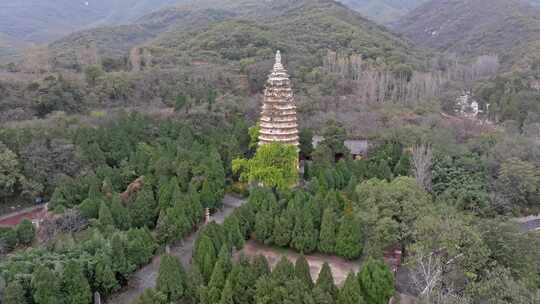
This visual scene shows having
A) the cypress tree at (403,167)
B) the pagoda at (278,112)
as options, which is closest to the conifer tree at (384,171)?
the cypress tree at (403,167)

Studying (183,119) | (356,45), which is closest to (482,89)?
(356,45)

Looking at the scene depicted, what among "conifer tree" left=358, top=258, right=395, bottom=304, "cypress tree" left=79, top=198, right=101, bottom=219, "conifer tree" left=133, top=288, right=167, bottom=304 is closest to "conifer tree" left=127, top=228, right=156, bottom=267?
"conifer tree" left=133, top=288, right=167, bottom=304

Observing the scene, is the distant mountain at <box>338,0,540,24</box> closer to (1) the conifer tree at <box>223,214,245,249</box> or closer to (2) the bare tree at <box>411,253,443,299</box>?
(1) the conifer tree at <box>223,214,245,249</box>

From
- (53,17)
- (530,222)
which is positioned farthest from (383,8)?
(530,222)

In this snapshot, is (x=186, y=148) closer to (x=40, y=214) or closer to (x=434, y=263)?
(x=40, y=214)

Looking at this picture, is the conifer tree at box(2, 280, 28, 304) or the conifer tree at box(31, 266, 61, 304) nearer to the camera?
the conifer tree at box(2, 280, 28, 304)

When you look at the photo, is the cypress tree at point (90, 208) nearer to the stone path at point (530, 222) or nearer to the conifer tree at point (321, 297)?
the conifer tree at point (321, 297)

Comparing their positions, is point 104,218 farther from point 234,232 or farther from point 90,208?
point 234,232
